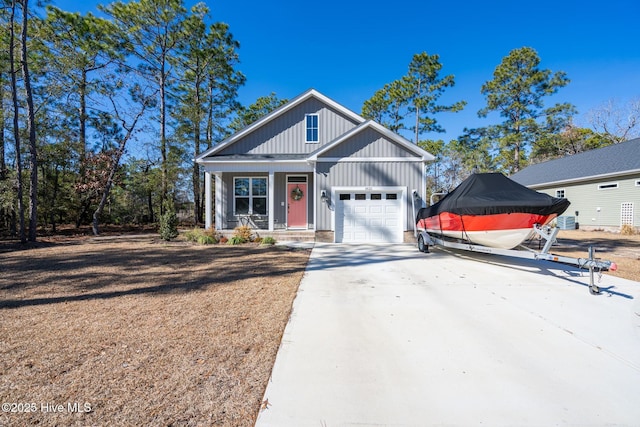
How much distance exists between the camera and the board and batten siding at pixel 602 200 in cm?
1523

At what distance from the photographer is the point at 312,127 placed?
13.1 m

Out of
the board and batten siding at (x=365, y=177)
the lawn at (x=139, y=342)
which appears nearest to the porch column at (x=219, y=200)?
the board and batten siding at (x=365, y=177)

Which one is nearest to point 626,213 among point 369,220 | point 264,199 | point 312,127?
point 369,220

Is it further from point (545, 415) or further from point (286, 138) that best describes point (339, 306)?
point (286, 138)

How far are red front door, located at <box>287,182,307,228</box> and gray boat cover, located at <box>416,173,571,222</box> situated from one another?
679 cm

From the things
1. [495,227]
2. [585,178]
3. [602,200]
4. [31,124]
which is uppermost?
[31,124]

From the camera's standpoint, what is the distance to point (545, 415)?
1.96m

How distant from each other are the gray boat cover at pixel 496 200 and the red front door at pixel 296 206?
679 centimetres

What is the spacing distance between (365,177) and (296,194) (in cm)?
361

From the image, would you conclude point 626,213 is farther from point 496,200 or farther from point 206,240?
point 206,240

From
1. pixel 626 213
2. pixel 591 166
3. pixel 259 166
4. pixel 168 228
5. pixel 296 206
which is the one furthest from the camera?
pixel 591 166

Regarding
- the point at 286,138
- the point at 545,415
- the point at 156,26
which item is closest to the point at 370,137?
the point at 286,138

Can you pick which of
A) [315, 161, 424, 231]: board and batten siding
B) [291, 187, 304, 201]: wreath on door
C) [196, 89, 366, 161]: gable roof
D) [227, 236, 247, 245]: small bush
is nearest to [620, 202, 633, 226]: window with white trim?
[315, 161, 424, 231]: board and batten siding

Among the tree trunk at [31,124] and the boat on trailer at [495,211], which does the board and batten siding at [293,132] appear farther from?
the boat on trailer at [495,211]
